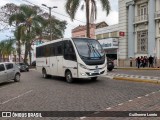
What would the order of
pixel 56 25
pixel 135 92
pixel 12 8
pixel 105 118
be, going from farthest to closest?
pixel 56 25
pixel 12 8
pixel 135 92
pixel 105 118

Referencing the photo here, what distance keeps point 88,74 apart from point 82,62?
815 mm

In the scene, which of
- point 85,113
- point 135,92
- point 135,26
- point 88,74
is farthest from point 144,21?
point 85,113

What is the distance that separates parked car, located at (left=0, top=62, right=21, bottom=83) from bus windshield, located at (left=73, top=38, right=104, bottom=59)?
225 inches

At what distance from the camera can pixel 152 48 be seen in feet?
114

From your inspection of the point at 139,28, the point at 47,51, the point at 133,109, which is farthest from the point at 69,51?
the point at 139,28

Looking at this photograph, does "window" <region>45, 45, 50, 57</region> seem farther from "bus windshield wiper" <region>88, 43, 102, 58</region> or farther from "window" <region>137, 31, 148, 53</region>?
"window" <region>137, 31, 148, 53</region>

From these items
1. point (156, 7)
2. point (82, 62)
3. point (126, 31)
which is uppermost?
point (156, 7)

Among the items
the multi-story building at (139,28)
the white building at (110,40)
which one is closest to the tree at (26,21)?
the white building at (110,40)

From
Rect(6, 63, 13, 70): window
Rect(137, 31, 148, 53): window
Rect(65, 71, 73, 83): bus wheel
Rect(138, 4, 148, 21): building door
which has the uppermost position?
Rect(138, 4, 148, 21): building door

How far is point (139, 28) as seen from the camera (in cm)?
3728

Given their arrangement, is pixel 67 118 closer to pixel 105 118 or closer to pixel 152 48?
pixel 105 118

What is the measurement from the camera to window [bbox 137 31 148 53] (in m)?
Answer: 36.2

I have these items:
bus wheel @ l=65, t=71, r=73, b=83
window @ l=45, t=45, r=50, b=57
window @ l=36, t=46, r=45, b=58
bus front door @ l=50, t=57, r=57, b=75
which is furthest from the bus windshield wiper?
window @ l=36, t=46, r=45, b=58

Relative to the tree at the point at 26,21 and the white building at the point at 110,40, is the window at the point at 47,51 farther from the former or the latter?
the tree at the point at 26,21
